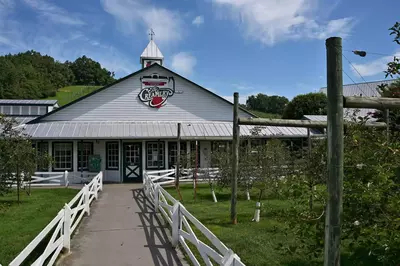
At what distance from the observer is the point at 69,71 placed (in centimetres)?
10625

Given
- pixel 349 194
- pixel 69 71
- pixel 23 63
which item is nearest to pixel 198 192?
pixel 349 194

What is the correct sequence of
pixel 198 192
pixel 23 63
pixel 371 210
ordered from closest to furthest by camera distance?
pixel 371 210 → pixel 198 192 → pixel 23 63

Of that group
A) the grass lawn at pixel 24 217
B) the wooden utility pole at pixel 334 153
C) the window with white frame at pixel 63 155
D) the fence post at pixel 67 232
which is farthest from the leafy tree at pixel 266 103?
the wooden utility pole at pixel 334 153

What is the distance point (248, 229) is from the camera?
365 inches

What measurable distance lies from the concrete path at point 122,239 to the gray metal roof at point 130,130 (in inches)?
322

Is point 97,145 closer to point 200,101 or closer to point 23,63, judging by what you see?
point 200,101

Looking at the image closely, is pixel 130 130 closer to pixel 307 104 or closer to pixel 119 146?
pixel 119 146

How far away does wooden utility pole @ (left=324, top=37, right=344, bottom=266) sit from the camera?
11.7 feet

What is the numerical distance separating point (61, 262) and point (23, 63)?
289 feet

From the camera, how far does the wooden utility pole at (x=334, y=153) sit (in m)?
3.56

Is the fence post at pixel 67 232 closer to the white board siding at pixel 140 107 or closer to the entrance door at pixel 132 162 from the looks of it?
the entrance door at pixel 132 162

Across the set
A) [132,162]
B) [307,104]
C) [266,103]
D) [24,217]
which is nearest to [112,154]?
[132,162]

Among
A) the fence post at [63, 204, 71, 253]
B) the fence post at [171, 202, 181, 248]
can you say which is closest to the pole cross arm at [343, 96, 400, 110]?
the fence post at [171, 202, 181, 248]

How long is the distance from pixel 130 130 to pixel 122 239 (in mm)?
14316
